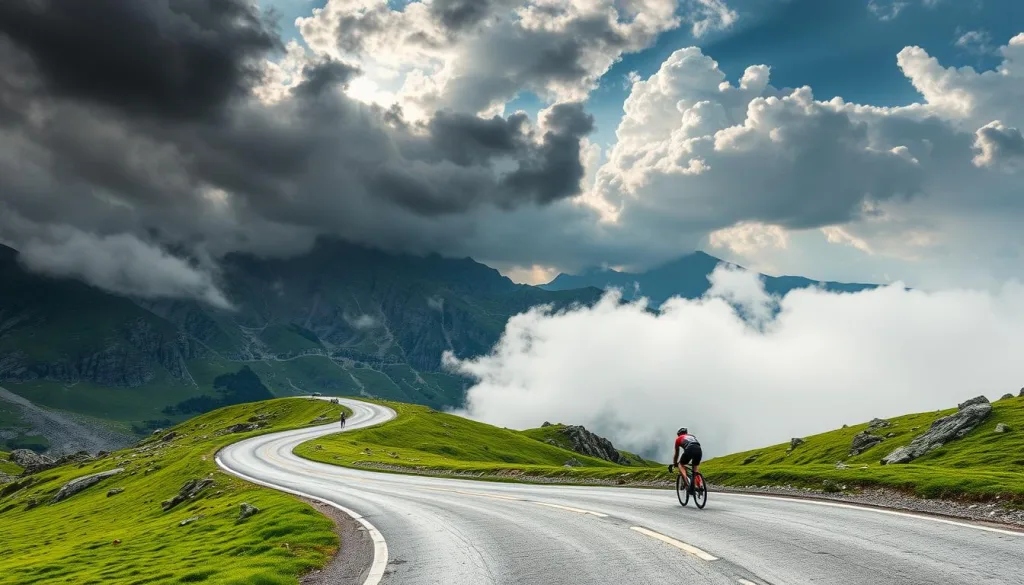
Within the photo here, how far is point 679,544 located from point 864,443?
214 ft

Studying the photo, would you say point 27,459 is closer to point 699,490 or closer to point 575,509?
point 575,509

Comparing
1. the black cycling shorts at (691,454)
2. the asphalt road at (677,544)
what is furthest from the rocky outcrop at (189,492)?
the black cycling shorts at (691,454)

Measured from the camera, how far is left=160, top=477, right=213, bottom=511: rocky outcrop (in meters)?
46.1

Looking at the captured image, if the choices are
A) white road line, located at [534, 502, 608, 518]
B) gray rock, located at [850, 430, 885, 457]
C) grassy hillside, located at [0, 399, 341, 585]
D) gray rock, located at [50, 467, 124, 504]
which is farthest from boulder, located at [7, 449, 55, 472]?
gray rock, located at [850, 430, 885, 457]

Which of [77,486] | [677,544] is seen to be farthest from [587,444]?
[677,544]

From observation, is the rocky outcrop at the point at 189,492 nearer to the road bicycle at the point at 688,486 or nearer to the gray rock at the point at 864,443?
the road bicycle at the point at 688,486

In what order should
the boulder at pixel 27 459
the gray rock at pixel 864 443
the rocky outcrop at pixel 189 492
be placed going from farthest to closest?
the boulder at pixel 27 459, the gray rock at pixel 864 443, the rocky outcrop at pixel 189 492

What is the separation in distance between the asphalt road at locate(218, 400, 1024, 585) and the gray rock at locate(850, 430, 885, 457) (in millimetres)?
51241

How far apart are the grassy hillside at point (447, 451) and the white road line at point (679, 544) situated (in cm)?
1954

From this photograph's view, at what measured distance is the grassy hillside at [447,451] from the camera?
47000mm

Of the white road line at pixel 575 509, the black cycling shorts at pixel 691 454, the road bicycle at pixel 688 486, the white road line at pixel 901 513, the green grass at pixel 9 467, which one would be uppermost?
the black cycling shorts at pixel 691 454

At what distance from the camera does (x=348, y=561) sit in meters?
15.8

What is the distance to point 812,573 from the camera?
36.7ft

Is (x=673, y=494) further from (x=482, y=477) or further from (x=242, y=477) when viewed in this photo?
(x=242, y=477)
